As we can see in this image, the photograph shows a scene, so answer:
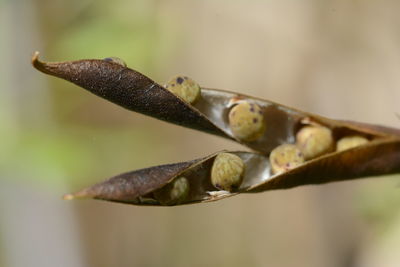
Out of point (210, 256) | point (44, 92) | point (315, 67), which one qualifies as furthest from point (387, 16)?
point (44, 92)

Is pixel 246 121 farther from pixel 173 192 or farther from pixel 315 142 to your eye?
pixel 173 192

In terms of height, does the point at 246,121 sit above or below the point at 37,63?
below

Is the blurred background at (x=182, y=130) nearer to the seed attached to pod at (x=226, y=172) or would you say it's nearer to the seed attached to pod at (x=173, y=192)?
the seed attached to pod at (x=226, y=172)

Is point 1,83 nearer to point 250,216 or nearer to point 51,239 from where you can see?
point 51,239

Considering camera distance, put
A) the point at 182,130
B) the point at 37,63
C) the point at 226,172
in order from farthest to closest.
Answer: the point at 182,130, the point at 226,172, the point at 37,63

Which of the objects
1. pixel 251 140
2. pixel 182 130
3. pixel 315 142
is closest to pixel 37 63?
pixel 251 140

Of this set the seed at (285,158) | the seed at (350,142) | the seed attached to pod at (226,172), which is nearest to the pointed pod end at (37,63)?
the seed attached to pod at (226,172)
